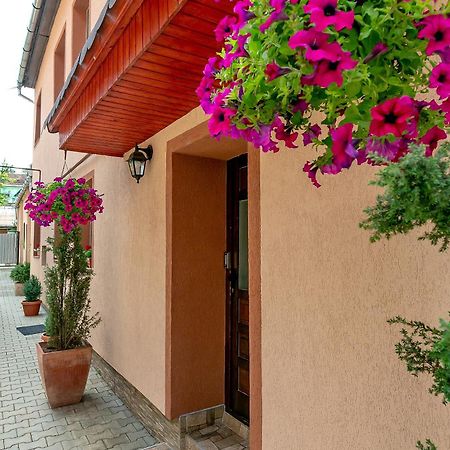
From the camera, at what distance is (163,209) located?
3488 mm

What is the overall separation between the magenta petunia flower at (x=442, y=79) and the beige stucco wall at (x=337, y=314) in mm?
900

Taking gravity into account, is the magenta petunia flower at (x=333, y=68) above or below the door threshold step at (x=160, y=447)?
above

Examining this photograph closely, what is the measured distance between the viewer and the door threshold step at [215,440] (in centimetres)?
304

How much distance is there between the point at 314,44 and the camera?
23.6 inches

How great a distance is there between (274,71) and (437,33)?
274 mm

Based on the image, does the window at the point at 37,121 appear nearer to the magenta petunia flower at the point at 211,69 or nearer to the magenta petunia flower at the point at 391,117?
the magenta petunia flower at the point at 211,69

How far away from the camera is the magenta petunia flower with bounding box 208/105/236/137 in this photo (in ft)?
2.69

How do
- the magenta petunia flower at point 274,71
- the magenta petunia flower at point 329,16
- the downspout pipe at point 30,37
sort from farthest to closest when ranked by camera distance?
the downspout pipe at point 30,37 < the magenta petunia flower at point 274,71 < the magenta petunia flower at point 329,16

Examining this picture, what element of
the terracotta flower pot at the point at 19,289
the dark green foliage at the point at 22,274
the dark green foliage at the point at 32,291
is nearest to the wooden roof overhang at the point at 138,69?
the dark green foliage at the point at 32,291

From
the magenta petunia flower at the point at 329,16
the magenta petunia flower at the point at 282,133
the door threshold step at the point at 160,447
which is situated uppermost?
the magenta petunia flower at the point at 329,16

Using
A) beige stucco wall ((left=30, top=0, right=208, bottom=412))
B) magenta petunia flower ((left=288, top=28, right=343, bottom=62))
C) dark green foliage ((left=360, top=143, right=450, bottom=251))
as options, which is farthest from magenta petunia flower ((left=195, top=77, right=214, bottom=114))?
beige stucco wall ((left=30, top=0, right=208, bottom=412))

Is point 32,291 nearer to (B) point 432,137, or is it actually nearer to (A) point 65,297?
(A) point 65,297

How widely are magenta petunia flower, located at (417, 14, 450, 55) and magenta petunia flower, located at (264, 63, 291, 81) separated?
233 mm

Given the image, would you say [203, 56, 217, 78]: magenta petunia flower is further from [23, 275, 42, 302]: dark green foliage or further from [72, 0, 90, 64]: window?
[23, 275, 42, 302]: dark green foliage
